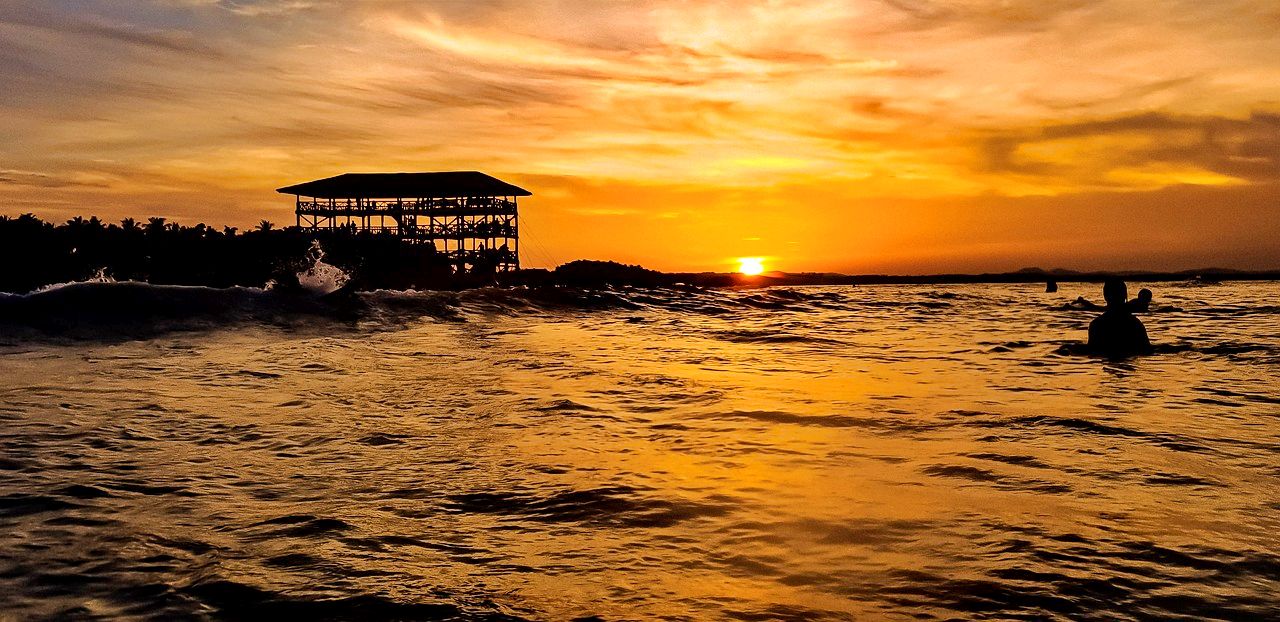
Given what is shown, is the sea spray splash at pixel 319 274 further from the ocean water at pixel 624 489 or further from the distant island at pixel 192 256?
the ocean water at pixel 624 489

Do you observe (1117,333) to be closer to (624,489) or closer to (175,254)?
(624,489)

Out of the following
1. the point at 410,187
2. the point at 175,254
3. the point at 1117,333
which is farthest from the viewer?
the point at 410,187

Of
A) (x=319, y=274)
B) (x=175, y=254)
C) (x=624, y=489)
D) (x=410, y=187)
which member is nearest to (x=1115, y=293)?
(x=624, y=489)

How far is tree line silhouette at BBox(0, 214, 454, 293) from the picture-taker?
2781 cm

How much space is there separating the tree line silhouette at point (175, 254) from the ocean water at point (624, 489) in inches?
781

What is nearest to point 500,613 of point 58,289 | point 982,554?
point 982,554

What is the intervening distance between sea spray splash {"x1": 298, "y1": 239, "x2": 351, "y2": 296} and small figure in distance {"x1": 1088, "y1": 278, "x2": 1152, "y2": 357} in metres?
23.9

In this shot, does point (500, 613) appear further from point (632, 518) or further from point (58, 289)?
point (58, 289)

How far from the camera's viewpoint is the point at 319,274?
36.0 meters

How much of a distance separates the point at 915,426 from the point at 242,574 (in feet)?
20.0

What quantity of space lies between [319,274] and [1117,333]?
31.5 metres

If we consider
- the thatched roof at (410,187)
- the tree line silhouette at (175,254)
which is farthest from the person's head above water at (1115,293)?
the thatched roof at (410,187)

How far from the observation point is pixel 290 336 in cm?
1570

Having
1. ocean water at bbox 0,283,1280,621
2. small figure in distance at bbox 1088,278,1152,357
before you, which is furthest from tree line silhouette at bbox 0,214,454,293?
small figure in distance at bbox 1088,278,1152,357
